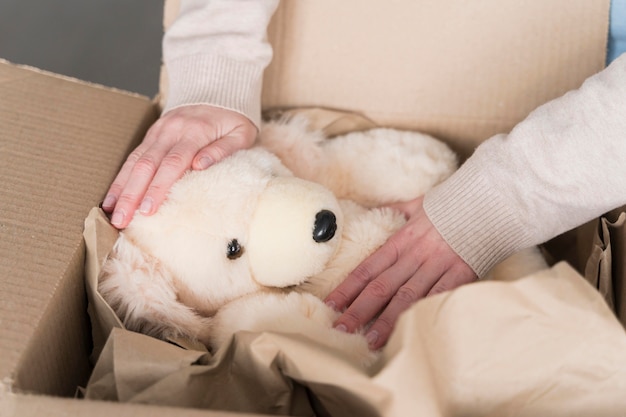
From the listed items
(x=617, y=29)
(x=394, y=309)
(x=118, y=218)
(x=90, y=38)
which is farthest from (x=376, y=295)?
(x=90, y=38)

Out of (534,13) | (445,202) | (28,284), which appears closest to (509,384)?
(445,202)

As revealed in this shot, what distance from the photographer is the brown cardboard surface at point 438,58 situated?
73 cm

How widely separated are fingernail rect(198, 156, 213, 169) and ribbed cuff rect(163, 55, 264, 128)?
10 centimetres

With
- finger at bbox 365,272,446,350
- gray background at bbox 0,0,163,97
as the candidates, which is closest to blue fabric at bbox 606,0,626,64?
finger at bbox 365,272,446,350

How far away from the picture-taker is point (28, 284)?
1.63 ft

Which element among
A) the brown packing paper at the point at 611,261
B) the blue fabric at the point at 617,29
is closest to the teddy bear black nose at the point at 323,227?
the brown packing paper at the point at 611,261

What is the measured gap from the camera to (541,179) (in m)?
0.58

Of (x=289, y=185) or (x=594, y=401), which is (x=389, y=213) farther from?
(x=594, y=401)

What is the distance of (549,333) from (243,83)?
426 millimetres

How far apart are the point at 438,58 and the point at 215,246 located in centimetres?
37

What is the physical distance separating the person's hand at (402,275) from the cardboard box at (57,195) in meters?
0.20

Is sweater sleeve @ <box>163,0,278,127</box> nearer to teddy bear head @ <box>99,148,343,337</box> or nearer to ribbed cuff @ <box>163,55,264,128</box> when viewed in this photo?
ribbed cuff @ <box>163,55,264,128</box>

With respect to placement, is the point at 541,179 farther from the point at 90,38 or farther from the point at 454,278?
the point at 90,38

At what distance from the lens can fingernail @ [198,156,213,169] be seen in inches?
23.2
